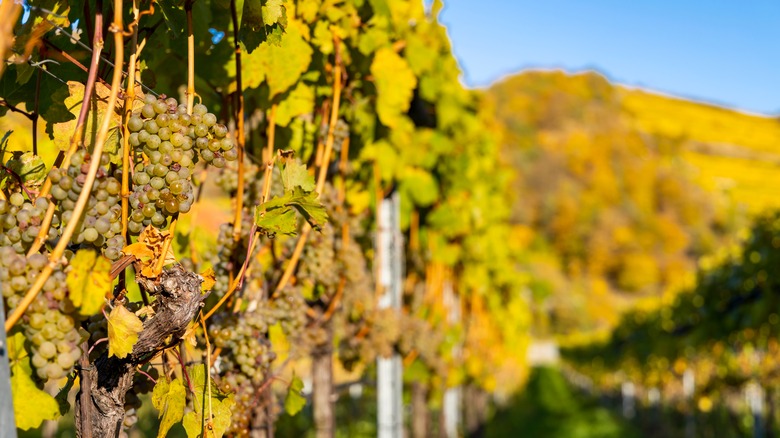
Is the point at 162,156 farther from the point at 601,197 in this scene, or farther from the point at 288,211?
the point at 601,197

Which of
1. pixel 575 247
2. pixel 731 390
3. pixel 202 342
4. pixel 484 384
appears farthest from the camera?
pixel 575 247

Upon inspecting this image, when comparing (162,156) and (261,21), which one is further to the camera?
(261,21)

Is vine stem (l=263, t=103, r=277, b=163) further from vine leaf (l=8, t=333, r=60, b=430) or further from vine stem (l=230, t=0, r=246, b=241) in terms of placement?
vine leaf (l=8, t=333, r=60, b=430)

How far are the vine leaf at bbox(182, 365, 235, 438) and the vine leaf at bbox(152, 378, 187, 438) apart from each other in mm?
39

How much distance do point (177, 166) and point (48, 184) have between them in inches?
8.2

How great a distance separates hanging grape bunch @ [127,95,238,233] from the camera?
4.25ft

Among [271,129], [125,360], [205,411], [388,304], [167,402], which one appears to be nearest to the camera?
[125,360]

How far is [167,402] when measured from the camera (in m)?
1.52

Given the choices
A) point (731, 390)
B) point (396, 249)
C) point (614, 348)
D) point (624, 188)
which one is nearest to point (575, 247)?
point (624, 188)

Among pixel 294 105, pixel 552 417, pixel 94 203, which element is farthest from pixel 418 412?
pixel 552 417

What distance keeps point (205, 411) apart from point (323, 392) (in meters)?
1.60

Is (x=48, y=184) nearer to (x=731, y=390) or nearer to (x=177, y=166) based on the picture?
(x=177, y=166)

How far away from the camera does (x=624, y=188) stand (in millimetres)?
64938

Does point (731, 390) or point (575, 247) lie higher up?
point (575, 247)
